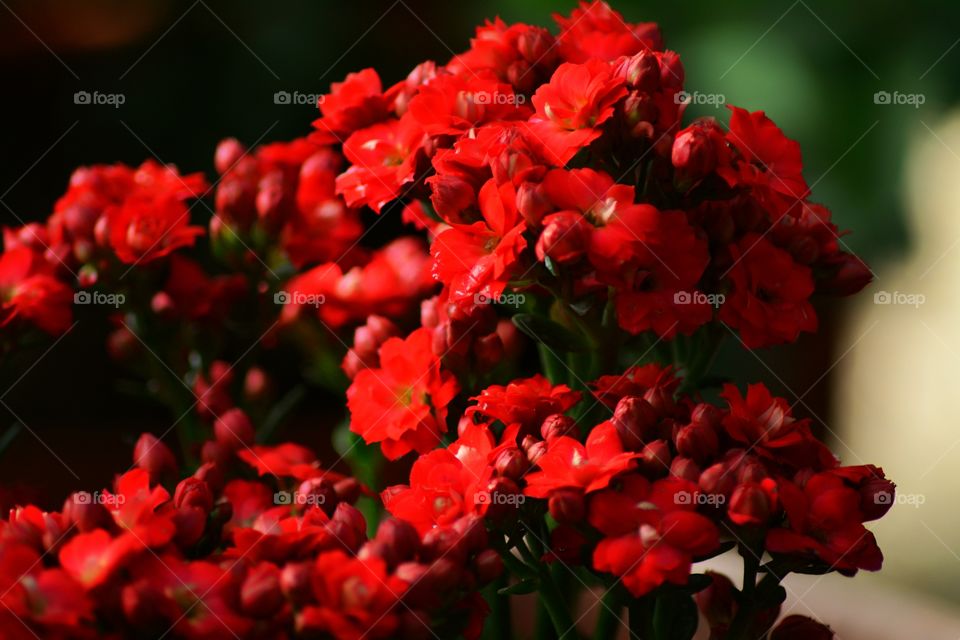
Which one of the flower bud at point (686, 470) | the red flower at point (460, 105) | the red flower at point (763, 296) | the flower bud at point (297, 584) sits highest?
the red flower at point (460, 105)

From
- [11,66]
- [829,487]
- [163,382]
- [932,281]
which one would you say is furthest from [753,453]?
[11,66]

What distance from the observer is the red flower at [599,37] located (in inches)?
28.0

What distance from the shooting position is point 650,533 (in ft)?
1.77

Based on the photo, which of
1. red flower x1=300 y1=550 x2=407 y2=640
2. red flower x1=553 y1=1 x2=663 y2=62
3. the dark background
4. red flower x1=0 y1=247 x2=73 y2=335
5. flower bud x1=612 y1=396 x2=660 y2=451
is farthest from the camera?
the dark background

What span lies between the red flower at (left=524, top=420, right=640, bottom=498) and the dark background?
3.75ft

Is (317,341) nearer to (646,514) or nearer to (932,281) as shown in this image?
(646,514)

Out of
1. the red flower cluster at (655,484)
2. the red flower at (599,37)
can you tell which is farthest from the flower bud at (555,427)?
the red flower at (599,37)

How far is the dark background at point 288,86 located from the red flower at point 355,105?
994 mm

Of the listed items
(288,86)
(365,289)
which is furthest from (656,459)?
(288,86)

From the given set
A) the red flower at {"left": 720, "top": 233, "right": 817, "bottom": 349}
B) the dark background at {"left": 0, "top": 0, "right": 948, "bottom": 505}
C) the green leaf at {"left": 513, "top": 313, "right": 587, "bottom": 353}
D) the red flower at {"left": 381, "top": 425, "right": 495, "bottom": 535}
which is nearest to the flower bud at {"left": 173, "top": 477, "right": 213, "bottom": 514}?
the red flower at {"left": 381, "top": 425, "right": 495, "bottom": 535}

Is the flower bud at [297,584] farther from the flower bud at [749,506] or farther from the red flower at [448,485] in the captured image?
the flower bud at [749,506]

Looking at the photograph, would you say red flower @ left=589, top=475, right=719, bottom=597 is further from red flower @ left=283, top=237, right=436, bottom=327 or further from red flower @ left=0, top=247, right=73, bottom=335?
red flower @ left=0, top=247, right=73, bottom=335

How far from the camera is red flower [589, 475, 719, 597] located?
54 centimetres

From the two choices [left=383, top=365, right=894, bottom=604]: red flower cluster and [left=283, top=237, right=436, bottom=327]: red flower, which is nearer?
[left=383, top=365, right=894, bottom=604]: red flower cluster
